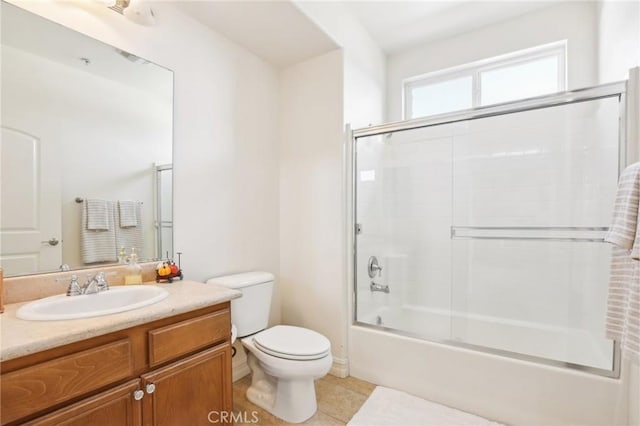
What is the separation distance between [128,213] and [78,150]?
38cm

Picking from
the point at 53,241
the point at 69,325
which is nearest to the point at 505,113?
the point at 69,325

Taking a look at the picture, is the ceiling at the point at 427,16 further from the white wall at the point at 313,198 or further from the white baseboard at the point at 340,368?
the white baseboard at the point at 340,368

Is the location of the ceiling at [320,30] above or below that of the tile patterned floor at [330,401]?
above

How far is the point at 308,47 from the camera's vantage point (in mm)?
2283

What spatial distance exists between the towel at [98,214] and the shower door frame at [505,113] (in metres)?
1.51

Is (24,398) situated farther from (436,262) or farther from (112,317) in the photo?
(436,262)

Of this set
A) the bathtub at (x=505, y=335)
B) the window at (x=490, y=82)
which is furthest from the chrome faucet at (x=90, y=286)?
the window at (x=490, y=82)

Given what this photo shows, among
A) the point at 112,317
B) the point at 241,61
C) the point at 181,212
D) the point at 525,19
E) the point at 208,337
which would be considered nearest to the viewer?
the point at 112,317

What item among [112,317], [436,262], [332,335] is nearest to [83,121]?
[112,317]

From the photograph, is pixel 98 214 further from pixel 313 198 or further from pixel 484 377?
pixel 484 377

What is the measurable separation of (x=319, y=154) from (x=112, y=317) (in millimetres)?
1721

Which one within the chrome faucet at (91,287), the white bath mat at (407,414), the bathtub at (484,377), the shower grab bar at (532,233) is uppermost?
the shower grab bar at (532,233)

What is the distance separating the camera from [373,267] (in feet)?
8.39

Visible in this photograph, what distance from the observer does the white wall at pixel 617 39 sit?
4.92 feet
